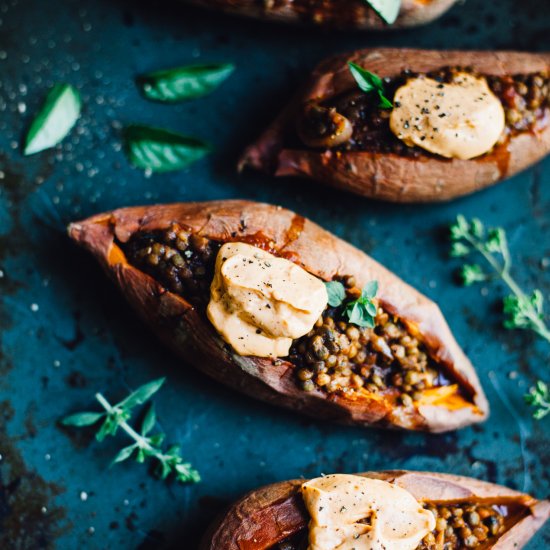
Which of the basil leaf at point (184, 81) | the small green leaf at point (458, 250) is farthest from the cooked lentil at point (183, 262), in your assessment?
the small green leaf at point (458, 250)

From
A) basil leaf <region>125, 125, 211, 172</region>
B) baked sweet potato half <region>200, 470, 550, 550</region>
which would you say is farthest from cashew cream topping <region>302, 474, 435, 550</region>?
basil leaf <region>125, 125, 211, 172</region>

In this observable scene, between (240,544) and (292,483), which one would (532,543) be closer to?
(292,483)

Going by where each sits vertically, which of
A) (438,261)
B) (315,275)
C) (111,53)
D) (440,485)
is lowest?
(440,485)

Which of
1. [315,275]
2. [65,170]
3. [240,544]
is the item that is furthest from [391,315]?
[65,170]

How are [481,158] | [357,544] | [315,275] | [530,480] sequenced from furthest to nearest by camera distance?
[530,480], [481,158], [315,275], [357,544]

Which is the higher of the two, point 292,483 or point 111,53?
point 111,53

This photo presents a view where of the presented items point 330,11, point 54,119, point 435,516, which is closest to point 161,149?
point 54,119

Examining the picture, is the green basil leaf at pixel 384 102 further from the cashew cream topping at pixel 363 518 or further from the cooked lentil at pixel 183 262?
the cashew cream topping at pixel 363 518
